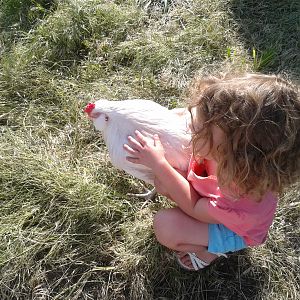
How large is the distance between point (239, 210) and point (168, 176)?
31 cm

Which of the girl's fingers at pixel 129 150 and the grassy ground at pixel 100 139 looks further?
the grassy ground at pixel 100 139

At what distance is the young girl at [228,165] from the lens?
157 centimetres

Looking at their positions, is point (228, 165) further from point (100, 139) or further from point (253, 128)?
point (100, 139)

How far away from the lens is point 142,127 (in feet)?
6.56

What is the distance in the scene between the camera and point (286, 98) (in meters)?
1.57

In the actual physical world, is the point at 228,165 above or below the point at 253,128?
below

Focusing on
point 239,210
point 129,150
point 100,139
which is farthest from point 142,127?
point 100,139

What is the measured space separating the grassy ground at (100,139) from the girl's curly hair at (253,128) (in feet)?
2.04

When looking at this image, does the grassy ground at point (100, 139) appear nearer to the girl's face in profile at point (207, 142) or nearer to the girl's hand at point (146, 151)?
the girl's hand at point (146, 151)

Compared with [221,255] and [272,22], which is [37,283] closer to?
[221,255]

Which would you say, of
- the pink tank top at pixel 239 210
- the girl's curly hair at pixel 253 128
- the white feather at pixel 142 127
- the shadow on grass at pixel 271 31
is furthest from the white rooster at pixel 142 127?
the shadow on grass at pixel 271 31

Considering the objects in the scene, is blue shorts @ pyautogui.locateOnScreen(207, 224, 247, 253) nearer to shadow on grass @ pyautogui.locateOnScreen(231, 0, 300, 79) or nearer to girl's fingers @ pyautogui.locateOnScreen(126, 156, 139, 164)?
girl's fingers @ pyautogui.locateOnScreen(126, 156, 139, 164)

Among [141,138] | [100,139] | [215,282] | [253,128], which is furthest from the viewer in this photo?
[100,139]

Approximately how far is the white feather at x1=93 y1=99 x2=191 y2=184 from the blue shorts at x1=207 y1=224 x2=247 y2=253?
0.29m
